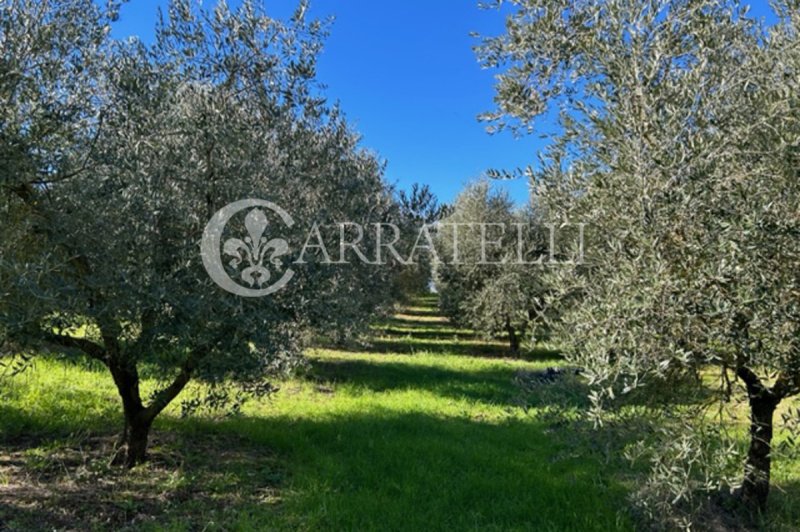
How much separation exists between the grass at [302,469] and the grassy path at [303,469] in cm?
2

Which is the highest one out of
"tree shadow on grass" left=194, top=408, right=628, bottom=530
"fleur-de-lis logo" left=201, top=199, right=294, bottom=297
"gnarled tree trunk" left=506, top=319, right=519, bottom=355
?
"fleur-de-lis logo" left=201, top=199, right=294, bottom=297

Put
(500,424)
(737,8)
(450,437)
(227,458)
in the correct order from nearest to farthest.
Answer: (737,8) < (227,458) < (450,437) < (500,424)

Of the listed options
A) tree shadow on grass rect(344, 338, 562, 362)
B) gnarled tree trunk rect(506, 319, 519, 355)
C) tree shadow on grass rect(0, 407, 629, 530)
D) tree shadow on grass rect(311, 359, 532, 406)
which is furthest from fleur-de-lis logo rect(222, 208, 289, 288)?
gnarled tree trunk rect(506, 319, 519, 355)

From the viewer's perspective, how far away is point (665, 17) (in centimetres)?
375

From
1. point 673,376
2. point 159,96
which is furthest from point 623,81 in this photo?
point 159,96

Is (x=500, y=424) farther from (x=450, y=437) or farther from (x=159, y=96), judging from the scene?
(x=159, y=96)

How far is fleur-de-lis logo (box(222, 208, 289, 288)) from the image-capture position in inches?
199

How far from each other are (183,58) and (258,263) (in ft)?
8.03

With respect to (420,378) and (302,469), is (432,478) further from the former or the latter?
(420,378)

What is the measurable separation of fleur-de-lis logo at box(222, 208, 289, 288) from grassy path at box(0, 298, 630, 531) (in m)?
2.33

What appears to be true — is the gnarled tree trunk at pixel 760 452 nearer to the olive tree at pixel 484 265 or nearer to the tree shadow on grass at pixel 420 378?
the tree shadow on grass at pixel 420 378

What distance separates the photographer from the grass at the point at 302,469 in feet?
A: 16.4

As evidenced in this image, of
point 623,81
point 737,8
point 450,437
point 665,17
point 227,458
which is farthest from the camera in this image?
point 450,437

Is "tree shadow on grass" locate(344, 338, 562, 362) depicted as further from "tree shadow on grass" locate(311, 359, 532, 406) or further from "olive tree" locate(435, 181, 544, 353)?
"tree shadow on grass" locate(311, 359, 532, 406)
